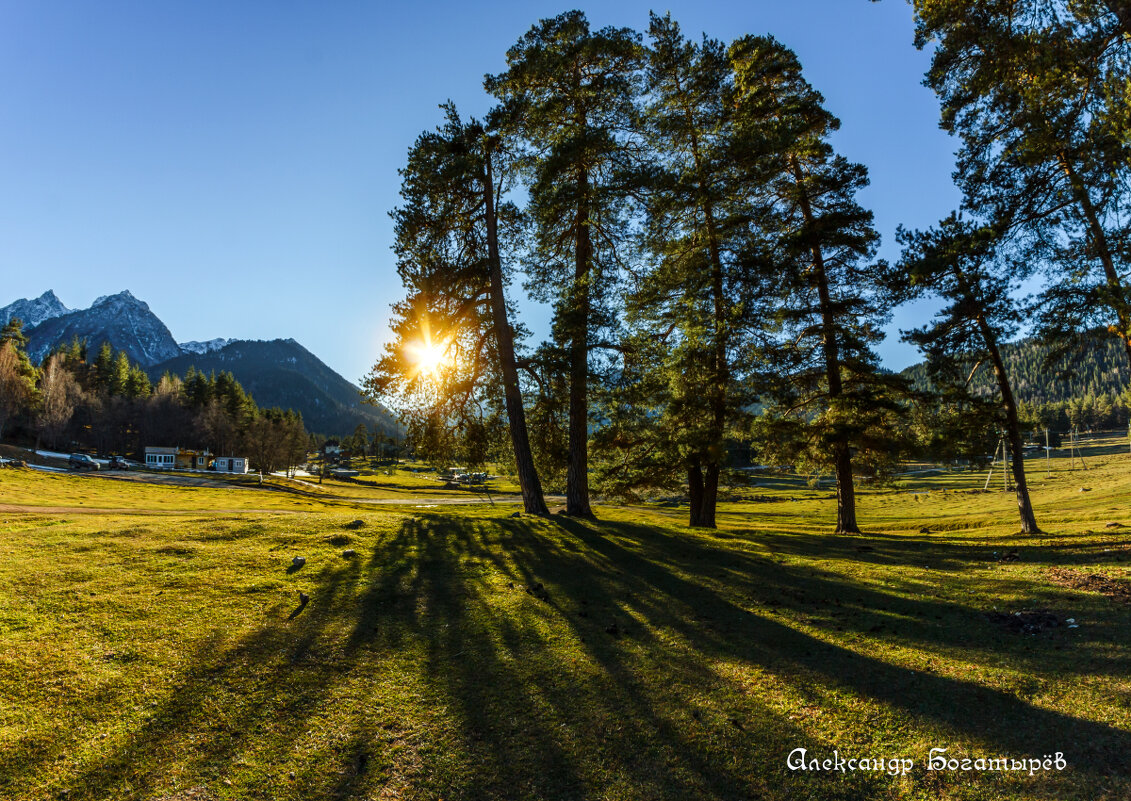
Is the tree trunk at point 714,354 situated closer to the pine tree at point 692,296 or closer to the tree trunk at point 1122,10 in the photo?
the pine tree at point 692,296

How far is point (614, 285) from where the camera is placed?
16.5 m

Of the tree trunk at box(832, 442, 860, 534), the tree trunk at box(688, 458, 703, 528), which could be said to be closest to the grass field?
the tree trunk at box(832, 442, 860, 534)

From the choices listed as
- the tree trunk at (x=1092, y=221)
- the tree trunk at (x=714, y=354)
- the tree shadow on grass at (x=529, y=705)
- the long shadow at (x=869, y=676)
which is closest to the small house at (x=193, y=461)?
the tree trunk at (x=714, y=354)

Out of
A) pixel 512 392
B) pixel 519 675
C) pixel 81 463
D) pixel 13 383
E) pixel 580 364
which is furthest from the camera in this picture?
pixel 13 383

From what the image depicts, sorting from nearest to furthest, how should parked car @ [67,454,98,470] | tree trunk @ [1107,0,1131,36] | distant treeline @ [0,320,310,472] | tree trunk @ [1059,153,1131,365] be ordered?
tree trunk @ [1107,0,1131,36], tree trunk @ [1059,153,1131,365], parked car @ [67,454,98,470], distant treeline @ [0,320,310,472]

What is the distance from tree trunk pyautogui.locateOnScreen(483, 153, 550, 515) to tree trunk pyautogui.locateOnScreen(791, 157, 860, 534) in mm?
10946

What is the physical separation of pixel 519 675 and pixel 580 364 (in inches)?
426

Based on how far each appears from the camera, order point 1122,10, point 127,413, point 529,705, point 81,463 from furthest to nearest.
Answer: point 127,413, point 81,463, point 1122,10, point 529,705

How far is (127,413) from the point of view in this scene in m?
90.9

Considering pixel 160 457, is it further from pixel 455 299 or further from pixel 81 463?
pixel 455 299

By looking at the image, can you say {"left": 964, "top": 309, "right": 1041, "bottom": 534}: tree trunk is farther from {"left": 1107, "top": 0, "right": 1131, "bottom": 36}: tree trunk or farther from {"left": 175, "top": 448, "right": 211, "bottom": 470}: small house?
Answer: {"left": 175, "top": 448, "right": 211, "bottom": 470}: small house

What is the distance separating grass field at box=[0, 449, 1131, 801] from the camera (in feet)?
12.5

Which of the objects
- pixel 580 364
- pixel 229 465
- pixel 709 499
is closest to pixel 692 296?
pixel 580 364

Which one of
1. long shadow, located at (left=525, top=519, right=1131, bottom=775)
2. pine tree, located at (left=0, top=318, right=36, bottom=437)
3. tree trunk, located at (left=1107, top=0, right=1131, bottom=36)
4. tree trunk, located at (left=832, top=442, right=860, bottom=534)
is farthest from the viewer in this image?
pine tree, located at (left=0, top=318, right=36, bottom=437)
